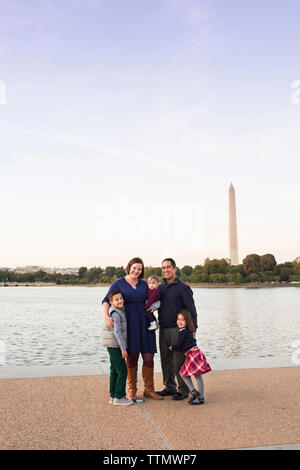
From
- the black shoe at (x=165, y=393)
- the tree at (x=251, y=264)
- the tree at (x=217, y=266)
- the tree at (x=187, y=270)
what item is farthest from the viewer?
the tree at (x=187, y=270)

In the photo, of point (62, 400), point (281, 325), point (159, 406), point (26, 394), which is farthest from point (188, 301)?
point (281, 325)

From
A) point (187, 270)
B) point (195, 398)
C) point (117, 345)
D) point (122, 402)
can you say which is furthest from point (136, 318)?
point (187, 270)

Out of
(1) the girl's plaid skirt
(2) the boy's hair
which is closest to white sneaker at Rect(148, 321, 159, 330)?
(1) the girl's plaid skirt

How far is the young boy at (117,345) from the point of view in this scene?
661 centimetres

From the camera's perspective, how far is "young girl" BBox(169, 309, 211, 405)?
675 centimetres

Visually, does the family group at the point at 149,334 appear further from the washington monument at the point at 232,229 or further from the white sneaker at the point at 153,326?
the washington monument at the point at 232,229

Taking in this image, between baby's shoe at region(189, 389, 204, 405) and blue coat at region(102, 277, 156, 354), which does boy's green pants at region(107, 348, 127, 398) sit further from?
baby's shoe at region(189, 389, 204, 405)

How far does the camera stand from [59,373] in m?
8.53

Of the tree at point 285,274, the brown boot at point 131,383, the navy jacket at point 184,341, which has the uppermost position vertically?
the tree at point 285,274

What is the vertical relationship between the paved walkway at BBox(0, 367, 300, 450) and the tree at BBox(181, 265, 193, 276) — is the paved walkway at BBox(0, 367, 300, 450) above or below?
below

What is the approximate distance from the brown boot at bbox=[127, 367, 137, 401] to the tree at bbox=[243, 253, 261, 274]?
133m

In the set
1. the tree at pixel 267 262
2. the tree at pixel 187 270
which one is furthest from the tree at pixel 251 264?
the tree at pixel 187 270

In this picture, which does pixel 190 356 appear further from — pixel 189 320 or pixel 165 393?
pixel 165 393

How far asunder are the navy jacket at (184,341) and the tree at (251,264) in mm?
132867
